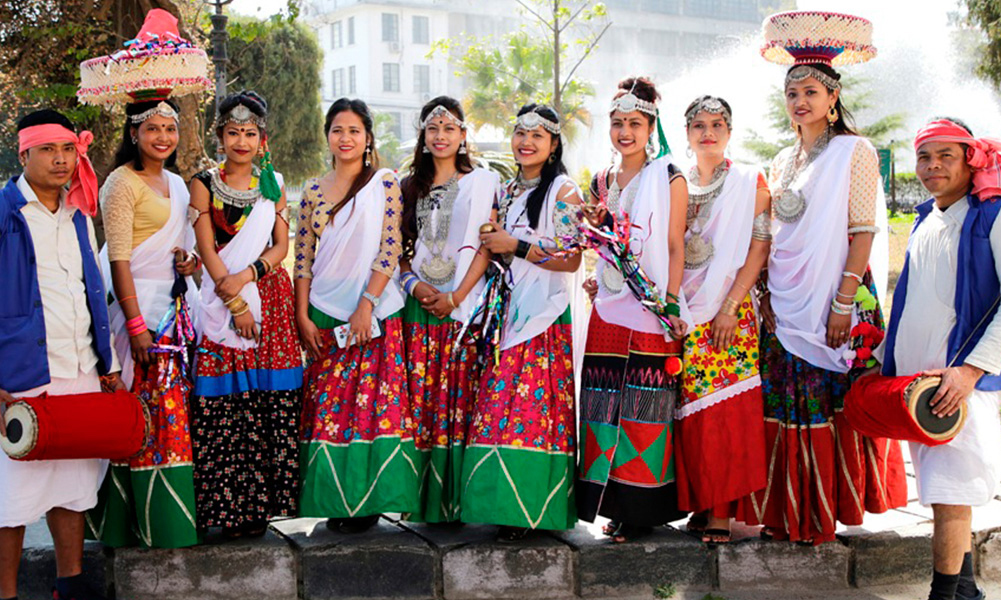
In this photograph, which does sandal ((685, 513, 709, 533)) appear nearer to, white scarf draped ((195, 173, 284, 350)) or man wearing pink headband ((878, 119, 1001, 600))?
man wearing pink headband ((878, 119, 1001, 600))

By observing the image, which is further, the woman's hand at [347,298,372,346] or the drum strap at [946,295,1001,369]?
the woman's hand at [347,298,372,346]

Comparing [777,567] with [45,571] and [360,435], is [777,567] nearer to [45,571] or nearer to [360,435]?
[360,435]

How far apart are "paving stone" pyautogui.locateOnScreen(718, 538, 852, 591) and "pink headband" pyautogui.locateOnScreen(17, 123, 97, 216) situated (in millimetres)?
3048

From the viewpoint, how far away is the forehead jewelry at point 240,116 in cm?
418

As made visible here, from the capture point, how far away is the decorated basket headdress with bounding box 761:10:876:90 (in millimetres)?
4223

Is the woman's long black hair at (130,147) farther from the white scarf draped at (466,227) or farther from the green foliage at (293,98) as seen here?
the green foliage at (293,98)

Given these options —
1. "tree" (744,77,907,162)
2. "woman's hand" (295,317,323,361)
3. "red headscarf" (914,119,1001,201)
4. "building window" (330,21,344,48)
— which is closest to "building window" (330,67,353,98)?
"building window" (330,21,344,48)

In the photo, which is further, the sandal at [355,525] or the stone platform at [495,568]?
the sandal at [355,525]

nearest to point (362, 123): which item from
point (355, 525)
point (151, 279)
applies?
point (151, 279)

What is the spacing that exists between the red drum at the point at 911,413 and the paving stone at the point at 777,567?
2.69 ft

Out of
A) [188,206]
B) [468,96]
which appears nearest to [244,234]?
[188,206]

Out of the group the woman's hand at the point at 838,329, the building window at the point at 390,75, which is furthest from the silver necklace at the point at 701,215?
the building window at the point at 390,75

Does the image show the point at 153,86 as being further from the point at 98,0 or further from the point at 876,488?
the point at 98,0

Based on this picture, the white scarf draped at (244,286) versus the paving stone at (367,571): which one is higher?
the white scarf draped at (244,286)
